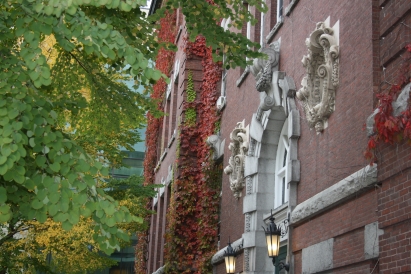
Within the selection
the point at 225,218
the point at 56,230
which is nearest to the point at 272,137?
the point at 225,218

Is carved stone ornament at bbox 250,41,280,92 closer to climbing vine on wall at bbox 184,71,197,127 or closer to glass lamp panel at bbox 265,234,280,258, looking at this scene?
glass lamp panel at bbox 265,234,280,258

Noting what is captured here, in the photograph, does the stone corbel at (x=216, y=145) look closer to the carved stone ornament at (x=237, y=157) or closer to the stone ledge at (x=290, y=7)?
the carved stone ornament at (x=237, y=157)

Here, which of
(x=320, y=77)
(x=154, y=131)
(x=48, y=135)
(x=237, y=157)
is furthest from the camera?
(x=154, y=131)

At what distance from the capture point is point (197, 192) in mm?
21359

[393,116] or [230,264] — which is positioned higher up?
[393,116]

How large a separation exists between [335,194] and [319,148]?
1.50 metres

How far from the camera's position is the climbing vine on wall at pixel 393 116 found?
7.69m

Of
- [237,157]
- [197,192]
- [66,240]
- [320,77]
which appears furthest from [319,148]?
[66,240]

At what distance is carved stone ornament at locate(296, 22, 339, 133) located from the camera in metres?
11.0

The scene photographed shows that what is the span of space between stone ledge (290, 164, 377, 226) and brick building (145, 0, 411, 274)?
0.02m

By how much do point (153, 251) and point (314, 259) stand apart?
19472 mm

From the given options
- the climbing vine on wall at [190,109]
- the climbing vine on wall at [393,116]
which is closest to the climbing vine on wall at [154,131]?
the climbing vine on wall at [190,109]

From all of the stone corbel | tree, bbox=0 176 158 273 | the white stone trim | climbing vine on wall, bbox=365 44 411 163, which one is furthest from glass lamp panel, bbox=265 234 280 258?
tree, bbox=0 176 158 273

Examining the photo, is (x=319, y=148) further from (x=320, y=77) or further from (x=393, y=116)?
(x=393, y=116)
